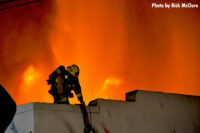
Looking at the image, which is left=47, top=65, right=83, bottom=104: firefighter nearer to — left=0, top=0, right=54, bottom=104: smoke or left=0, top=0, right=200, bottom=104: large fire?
left=0, top=0, right=200, bottom=104: large fire

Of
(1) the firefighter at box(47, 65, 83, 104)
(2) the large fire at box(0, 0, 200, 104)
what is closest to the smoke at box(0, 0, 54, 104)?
(2) the large fire at box(0, 0, 200, 104)

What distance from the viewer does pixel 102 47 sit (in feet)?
76.3

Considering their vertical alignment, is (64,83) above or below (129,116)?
above

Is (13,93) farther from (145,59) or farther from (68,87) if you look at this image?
(68,87)

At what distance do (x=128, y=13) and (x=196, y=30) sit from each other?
16.9 ft

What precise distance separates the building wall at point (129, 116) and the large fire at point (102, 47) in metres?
13.8

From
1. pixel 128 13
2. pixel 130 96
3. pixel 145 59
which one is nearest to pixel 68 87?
pixel 130 96

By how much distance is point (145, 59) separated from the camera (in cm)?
2175

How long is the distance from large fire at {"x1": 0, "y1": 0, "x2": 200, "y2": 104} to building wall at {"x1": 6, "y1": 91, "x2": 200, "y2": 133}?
13.8 m

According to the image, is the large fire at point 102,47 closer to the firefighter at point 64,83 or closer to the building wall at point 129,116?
the building wall at point 129,116

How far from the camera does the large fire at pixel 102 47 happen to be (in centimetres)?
2131

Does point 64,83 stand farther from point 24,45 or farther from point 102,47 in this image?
point 24,45

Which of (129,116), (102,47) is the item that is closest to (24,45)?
(102,47)

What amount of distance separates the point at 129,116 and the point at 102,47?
1733 centimetres
